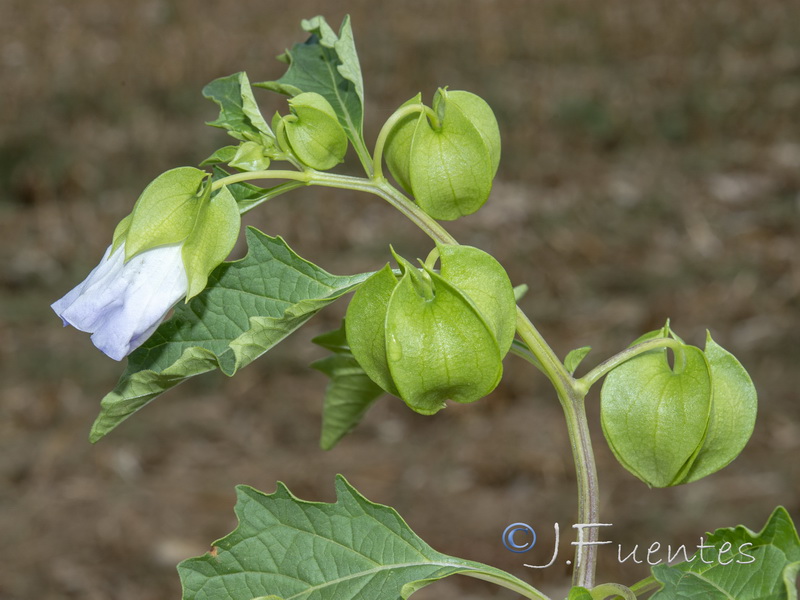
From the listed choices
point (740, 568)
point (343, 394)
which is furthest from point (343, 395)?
point (740, 568)

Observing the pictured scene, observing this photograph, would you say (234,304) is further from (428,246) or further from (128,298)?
(428,246)

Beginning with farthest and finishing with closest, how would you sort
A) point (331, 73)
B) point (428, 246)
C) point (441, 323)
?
point (428, 246) → point (331, 73) → point (441, 323)

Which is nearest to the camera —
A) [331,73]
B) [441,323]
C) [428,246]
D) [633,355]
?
[441,323]

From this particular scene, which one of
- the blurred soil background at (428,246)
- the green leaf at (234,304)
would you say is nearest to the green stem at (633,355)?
the green leaf at (234,304)

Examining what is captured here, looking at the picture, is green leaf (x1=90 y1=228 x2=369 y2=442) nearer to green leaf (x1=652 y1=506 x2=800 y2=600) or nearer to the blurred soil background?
green leaf (x1=652 y1=506 x2=800 y2=600)

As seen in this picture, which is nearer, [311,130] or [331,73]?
[311,130]

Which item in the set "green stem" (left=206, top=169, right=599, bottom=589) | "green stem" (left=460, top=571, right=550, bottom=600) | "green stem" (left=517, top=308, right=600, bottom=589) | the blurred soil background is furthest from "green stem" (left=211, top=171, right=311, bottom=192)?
the blurred soil background

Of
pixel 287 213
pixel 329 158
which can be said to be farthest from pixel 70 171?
pixel 329 158

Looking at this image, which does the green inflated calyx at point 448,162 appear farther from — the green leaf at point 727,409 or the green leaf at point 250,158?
the green leaf at point 727,409

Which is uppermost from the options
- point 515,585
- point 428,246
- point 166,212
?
point 166,212
